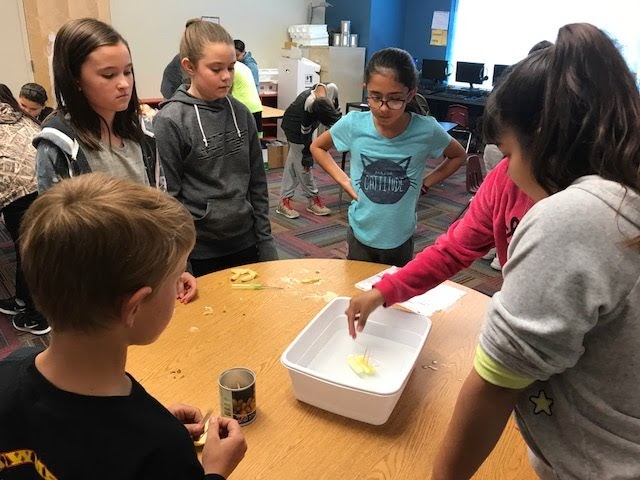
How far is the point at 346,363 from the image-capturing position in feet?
4.00

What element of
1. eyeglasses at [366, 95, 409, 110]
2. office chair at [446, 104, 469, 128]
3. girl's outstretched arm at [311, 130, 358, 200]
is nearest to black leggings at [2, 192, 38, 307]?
girl's outstretched arm at [311, 130, 358, 200]

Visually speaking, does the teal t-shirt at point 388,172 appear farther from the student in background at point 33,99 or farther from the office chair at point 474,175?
the student in background at point 33,99

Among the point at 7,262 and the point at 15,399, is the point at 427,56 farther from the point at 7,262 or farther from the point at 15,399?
the point at 15,399

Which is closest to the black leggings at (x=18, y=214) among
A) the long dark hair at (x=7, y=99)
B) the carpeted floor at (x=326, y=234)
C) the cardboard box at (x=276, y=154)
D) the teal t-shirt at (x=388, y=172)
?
the carpeted floor at (x=326, y=234)

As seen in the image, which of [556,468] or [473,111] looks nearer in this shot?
[556,468]

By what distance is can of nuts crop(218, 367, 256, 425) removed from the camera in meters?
1.01

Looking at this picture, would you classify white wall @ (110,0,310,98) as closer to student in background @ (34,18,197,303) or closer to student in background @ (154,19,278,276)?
student in background @ (154,19,278,276)

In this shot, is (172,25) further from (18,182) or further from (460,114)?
(18,182)

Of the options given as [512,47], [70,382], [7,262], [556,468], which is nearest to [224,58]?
[70,382]

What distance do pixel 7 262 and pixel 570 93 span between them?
12.4ft

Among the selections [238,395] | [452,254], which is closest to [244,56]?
[452,254]

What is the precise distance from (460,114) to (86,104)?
6.10 metres

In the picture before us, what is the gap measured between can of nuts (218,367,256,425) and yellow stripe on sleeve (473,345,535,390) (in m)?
0.49

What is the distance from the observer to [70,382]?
2.19ft
